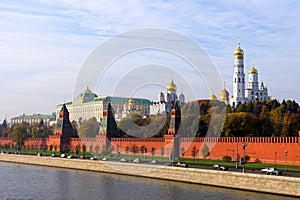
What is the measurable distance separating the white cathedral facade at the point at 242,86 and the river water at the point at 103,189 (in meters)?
47.8

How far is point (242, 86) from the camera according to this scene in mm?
79312

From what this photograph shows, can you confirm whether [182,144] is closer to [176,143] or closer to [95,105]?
[176,143]

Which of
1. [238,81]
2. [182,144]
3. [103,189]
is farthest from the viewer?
[238,81]

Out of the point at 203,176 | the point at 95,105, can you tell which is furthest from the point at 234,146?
the point at 95,105

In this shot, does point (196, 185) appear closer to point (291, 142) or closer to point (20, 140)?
point (291, 142)

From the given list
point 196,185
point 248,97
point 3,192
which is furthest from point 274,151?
point 248,97

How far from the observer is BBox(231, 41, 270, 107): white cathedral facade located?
255 ft

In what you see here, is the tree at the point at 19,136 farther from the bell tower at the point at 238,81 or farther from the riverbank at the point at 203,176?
the bell tower at the point at 238,81

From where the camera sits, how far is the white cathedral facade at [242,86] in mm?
77688

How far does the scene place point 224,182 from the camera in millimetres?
26344

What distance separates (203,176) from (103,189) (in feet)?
17.4

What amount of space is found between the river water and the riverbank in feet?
1.45

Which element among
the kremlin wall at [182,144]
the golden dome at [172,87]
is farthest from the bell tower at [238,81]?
the kremlin wall at [182,144]

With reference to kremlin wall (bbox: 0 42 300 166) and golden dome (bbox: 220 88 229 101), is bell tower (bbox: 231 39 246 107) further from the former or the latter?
golden dome (bbox: 220 88 229 101)
